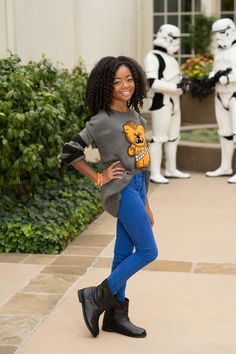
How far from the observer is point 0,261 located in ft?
17.9

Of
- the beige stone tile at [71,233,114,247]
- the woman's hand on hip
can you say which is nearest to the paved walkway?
the beige stone tile at [71,233,114,247]

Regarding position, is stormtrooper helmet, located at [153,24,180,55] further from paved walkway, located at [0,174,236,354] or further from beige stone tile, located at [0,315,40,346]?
beige stone tile, located at [0,315,40,346]

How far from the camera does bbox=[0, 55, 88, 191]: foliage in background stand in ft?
18.8

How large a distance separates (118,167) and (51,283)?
1396 mm

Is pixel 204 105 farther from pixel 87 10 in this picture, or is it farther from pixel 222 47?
pixel 222 47

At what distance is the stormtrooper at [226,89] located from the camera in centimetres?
854

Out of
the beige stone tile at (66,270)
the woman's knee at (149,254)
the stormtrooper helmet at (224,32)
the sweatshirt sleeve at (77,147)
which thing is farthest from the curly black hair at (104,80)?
the stormtrooper helmet at (224,32)

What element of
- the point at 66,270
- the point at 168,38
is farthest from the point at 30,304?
the point at 168,38

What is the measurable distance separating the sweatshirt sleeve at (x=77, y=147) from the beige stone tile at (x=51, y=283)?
3.90ft

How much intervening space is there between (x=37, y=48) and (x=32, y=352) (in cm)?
561

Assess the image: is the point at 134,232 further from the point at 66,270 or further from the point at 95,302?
the point at 66,270

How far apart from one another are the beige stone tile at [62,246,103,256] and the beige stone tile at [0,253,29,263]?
0.32 meters

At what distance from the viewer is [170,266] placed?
17.3 feet

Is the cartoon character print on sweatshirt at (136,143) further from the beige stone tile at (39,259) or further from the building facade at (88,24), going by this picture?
the building facade at (88,24)
